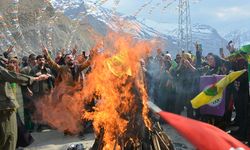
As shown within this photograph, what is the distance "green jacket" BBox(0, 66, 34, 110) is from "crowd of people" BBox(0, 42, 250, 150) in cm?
122

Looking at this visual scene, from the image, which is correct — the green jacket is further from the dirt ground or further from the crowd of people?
the dirt ground

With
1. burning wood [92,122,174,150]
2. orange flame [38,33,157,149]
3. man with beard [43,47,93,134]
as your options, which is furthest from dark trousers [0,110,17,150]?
man with beard [43,47,93,134]

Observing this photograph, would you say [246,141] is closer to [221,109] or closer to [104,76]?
[221,109]

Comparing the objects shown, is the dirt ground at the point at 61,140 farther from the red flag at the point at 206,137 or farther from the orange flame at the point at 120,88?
the red flag at the point at 206,137

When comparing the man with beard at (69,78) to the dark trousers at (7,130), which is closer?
the dark trousers at (7,130)

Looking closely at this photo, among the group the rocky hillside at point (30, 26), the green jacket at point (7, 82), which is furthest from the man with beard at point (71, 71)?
the rocky hillside at point (30, 26)

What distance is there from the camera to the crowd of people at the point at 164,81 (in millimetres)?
9906

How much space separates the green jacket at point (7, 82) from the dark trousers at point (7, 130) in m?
0.13

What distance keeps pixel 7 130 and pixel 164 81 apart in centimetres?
678

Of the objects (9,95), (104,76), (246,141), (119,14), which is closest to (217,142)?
(104,76)

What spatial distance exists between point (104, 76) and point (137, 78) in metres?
0.69

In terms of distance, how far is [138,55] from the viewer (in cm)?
721

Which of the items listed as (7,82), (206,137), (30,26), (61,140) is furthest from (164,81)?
(30,26)

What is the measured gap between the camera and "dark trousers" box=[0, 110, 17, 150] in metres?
7.48
